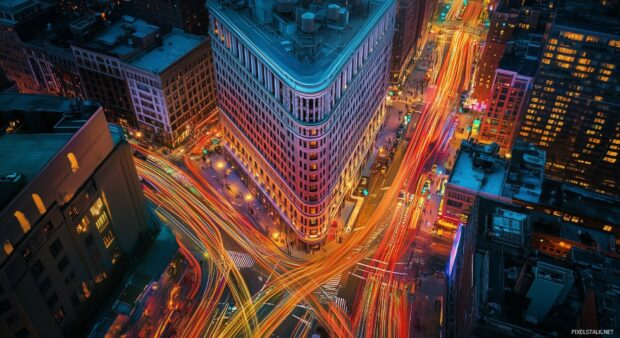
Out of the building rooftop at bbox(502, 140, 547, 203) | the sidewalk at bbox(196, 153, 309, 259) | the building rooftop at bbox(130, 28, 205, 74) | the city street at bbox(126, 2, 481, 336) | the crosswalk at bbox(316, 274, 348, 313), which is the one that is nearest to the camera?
the city street at bbox(126, 2, 481, 336)

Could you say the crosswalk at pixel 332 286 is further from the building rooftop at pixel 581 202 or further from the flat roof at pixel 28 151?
the flat roof at pixel 28 151

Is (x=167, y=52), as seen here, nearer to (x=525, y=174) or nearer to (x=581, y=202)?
(x=525, y=174)

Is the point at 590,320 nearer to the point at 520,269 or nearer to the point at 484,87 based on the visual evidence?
the point at 520,269

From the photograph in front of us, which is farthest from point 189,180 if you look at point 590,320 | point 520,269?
point 590,320

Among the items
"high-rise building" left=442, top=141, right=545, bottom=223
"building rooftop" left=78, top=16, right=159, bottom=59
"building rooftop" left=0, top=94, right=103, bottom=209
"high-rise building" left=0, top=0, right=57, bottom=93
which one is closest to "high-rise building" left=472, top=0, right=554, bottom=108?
"high-rise building" left=442, top=141, right=545, bottom=223

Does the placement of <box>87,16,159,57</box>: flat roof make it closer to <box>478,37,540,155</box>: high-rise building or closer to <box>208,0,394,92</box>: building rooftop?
<box>208,0,394,92</box>: building rooftop

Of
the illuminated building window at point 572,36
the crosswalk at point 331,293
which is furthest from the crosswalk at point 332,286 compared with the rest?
the illuminated building window at point 572,36

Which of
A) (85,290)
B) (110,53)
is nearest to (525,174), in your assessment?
(85,290)
